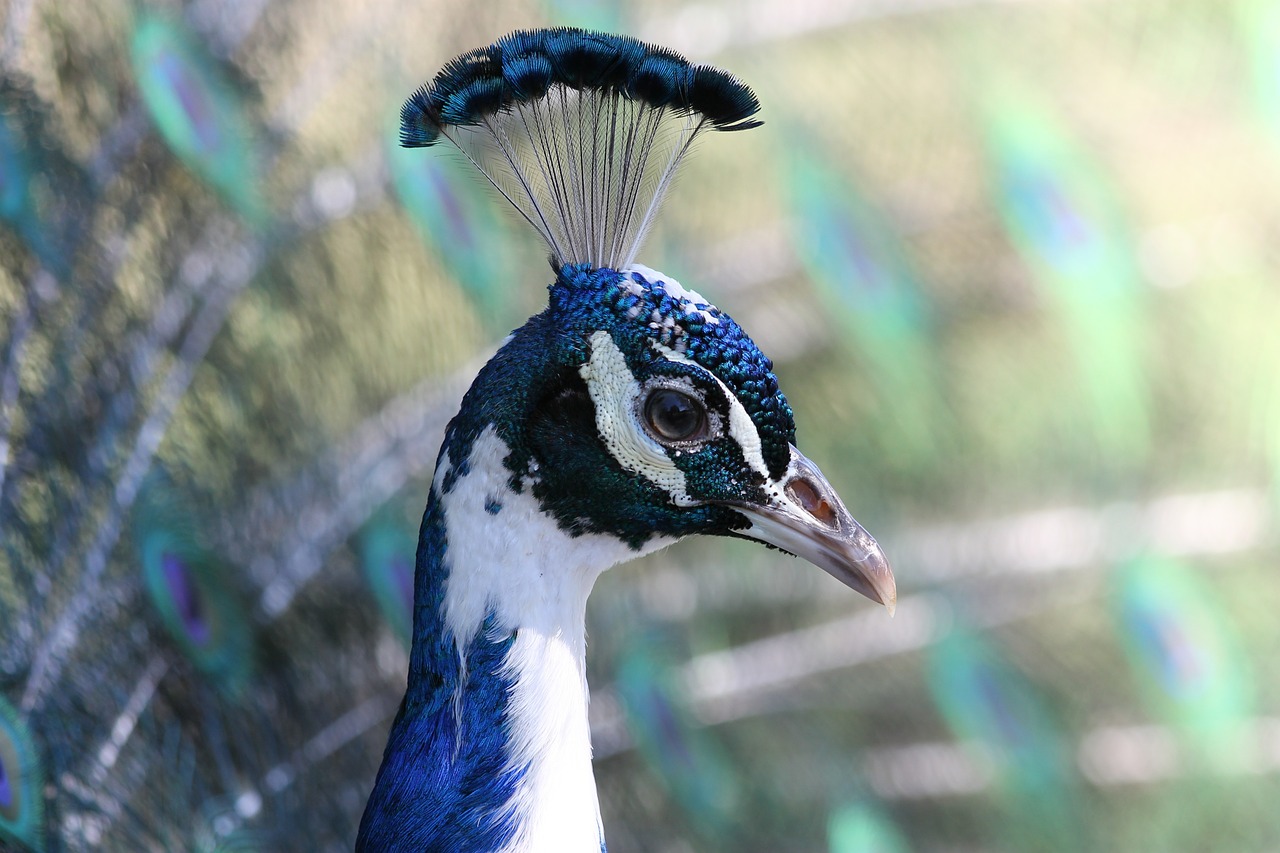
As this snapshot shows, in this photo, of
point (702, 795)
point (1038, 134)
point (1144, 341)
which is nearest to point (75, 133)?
point (702, 795)

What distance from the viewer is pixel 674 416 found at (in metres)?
0.70

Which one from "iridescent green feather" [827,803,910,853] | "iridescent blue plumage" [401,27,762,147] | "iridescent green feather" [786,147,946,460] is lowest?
"iridescent green feather" [827,803,910,853]

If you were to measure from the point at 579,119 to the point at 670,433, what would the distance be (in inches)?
7.2

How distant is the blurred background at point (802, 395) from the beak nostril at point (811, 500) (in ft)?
2.25

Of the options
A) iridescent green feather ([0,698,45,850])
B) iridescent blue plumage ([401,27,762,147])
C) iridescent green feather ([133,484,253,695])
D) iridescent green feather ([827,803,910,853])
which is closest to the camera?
iridescent blue plumage ([401,27,762,147])

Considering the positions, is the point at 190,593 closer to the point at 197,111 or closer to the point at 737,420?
the point at 197,111

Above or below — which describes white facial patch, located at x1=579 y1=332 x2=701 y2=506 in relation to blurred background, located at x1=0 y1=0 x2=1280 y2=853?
below

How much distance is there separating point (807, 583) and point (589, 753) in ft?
2.65

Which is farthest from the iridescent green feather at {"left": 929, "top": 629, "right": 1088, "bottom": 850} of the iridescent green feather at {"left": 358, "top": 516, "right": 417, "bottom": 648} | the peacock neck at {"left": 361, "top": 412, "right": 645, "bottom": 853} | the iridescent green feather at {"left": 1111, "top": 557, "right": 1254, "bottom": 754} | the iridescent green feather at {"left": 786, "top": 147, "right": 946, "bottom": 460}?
the peacock neck at {"left": 361, "top": 412, "right": 645, "bottom": 853}

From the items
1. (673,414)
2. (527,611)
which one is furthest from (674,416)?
(527,611)

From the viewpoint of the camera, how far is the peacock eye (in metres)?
0.70

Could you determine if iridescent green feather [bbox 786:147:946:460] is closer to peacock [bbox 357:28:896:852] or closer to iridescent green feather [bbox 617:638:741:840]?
iridescent green feather [bbox 617:638:741:840]

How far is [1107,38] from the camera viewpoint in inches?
58.9

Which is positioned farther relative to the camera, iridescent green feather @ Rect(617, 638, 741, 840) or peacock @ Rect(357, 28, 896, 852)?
iridescent green feather @ Rect(617, 638, 741, 840)
